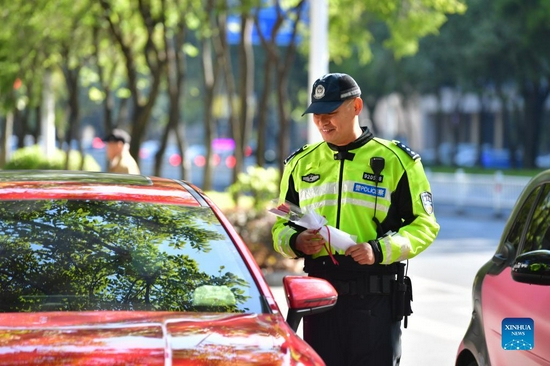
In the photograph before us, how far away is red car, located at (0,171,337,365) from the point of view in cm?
377

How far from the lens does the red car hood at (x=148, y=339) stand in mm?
3645

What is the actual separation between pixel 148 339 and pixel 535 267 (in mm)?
1483

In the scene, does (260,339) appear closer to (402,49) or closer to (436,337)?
(436,337)

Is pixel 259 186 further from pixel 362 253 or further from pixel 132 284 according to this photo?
pixel 132 284

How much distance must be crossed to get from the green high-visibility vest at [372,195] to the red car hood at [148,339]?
1.10 m

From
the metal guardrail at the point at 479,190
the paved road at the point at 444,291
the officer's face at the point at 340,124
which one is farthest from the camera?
the metal guardrail at the point at 479,190

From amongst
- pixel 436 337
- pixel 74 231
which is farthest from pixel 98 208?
pixel 436 337

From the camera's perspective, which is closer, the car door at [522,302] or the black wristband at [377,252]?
the car door at [522,302]

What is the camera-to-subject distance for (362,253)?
5.03 m

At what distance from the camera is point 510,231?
568 centimetres

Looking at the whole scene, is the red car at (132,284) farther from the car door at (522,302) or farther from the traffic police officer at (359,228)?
the car door at (522,302)

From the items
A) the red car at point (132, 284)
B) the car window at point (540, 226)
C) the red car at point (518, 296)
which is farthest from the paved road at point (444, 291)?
the red car at point (132, 284)

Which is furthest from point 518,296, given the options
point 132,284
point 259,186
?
point 259,186

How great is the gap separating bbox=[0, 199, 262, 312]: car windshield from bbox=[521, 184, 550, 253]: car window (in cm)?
140
